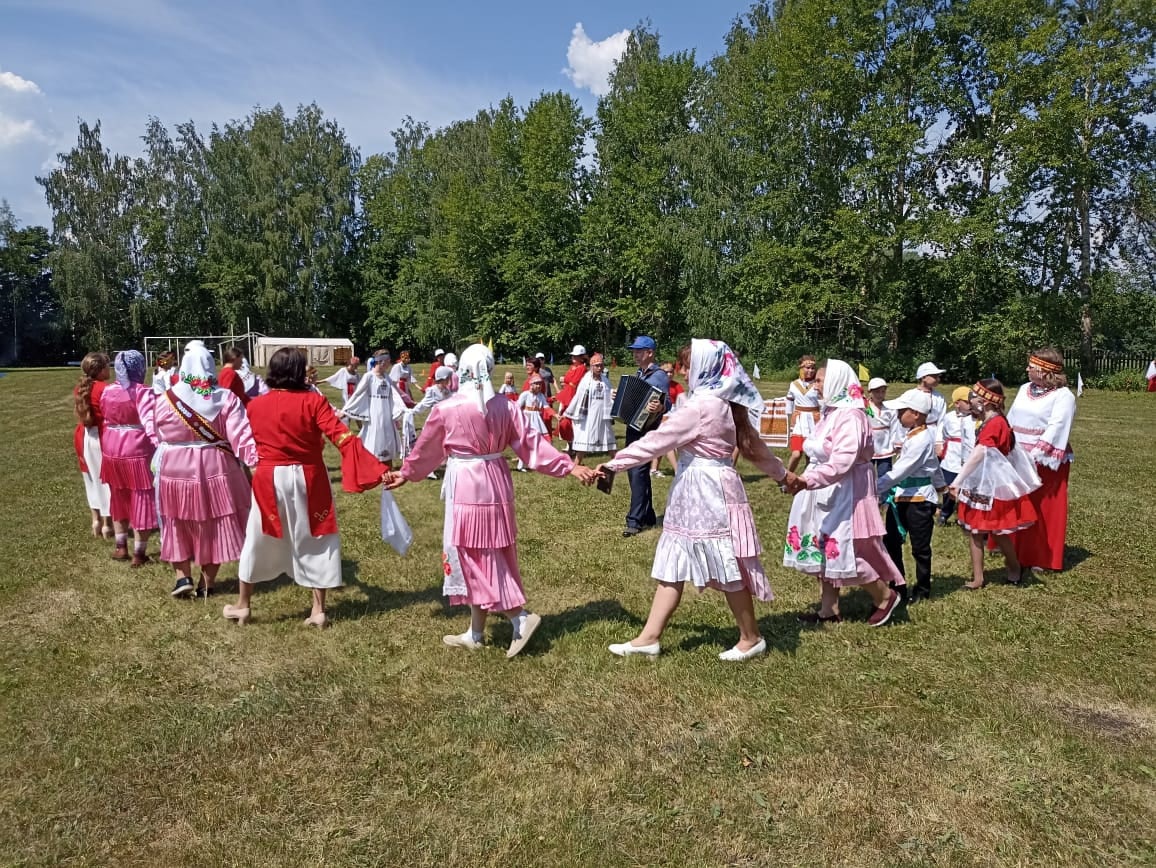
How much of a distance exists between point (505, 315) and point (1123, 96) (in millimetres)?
30353

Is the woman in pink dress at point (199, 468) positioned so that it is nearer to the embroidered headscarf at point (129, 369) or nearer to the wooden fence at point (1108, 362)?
the embroidered headscarf at point (129, 369)

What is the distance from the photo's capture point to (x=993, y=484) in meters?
6.78

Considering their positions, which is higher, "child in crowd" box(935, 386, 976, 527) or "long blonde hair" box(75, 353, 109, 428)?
"long blonde hair" box(75, 353, 109, 428)

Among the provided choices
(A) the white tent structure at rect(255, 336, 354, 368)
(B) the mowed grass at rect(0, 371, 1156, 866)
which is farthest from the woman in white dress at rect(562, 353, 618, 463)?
(A) the white tent structure at rect(255, 336, 354, 368)

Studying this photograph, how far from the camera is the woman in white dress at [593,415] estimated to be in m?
12.7

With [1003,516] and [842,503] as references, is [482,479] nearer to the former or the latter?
[842,503]

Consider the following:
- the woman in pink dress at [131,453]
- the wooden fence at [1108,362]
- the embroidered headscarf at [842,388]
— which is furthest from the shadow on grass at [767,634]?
the wooden fence at [1108,362]

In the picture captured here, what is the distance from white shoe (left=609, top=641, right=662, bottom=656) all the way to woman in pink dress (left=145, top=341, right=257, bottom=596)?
3309 mm

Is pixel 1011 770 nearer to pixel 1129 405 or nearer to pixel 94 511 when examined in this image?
pixel 94 511

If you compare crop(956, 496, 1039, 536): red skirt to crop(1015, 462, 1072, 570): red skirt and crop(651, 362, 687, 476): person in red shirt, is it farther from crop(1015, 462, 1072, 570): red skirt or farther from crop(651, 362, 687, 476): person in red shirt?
crop(651, 362, 687, 476): person in red shirt

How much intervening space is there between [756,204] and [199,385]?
99.7 ft

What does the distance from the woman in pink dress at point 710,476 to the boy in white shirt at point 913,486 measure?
63.8 inches

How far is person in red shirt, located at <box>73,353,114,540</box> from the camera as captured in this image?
7.43 m

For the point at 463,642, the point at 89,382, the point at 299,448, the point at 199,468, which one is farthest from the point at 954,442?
the point at 89,382
